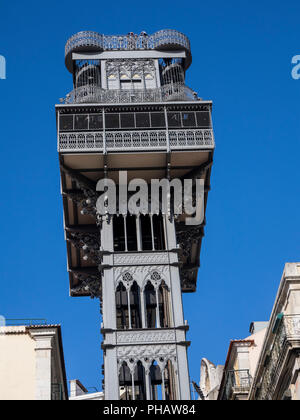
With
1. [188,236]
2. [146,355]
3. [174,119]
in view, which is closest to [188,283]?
[188,236]

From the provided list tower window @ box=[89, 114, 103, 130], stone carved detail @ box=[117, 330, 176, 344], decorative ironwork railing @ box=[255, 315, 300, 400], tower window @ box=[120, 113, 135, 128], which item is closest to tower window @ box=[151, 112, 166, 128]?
tower window @ box=[120, 113, 135, 128]

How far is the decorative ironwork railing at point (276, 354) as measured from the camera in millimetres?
27188

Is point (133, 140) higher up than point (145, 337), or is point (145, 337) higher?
point (133, 140)

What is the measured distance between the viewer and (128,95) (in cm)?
3562

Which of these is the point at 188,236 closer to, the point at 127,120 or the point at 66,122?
the point at 127,120

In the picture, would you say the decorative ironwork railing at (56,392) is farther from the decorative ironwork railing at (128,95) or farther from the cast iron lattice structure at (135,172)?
the decorative ironwork railing at (128,95)

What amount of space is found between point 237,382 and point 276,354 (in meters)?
9.08

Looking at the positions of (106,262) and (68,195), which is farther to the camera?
(68,195)

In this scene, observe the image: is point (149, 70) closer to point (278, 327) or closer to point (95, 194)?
point (95, 194)

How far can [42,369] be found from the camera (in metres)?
29.2

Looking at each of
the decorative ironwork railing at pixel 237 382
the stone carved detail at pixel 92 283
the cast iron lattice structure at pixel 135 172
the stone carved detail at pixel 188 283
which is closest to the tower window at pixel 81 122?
the cast iron lattice structure at pixel 135 172

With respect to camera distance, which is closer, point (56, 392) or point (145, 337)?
point (56, 392)
